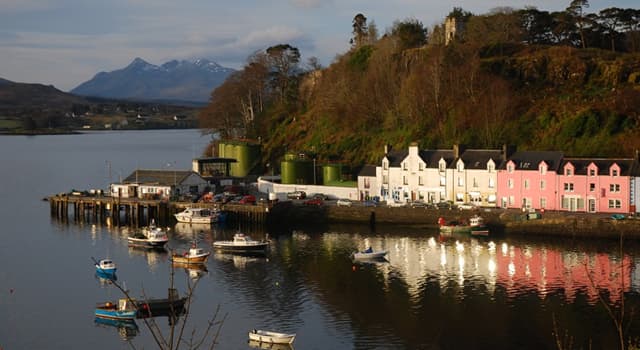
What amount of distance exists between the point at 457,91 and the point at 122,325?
172ft

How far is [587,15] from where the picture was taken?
8738cm

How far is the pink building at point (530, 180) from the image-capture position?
2149 inches

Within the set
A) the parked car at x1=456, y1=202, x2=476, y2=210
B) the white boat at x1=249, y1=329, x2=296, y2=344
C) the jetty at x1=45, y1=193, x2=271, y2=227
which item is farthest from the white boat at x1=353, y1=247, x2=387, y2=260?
the jetty at x1=45, y1=193, x2=271, y2=227

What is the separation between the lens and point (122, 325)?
32812 mm

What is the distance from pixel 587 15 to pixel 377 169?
3982cm

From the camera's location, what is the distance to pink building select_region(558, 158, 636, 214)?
51781 mm

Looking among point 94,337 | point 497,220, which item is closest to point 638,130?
point 497,220

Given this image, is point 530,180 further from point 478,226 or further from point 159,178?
point 159,178

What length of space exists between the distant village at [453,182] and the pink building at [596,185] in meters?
0.06

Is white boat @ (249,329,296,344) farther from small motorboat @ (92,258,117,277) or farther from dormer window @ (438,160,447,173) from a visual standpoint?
dormer window @ (438,160,447,173)

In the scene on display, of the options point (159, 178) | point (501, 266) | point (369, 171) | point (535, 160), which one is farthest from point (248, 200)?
point (501, 266)

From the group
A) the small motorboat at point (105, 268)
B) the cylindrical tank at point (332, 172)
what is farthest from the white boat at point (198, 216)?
the small motorboat at point (105, 268)

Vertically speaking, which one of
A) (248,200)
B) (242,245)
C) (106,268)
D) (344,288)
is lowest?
(344,288)

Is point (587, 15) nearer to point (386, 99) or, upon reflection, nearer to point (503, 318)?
point (386, 99)
